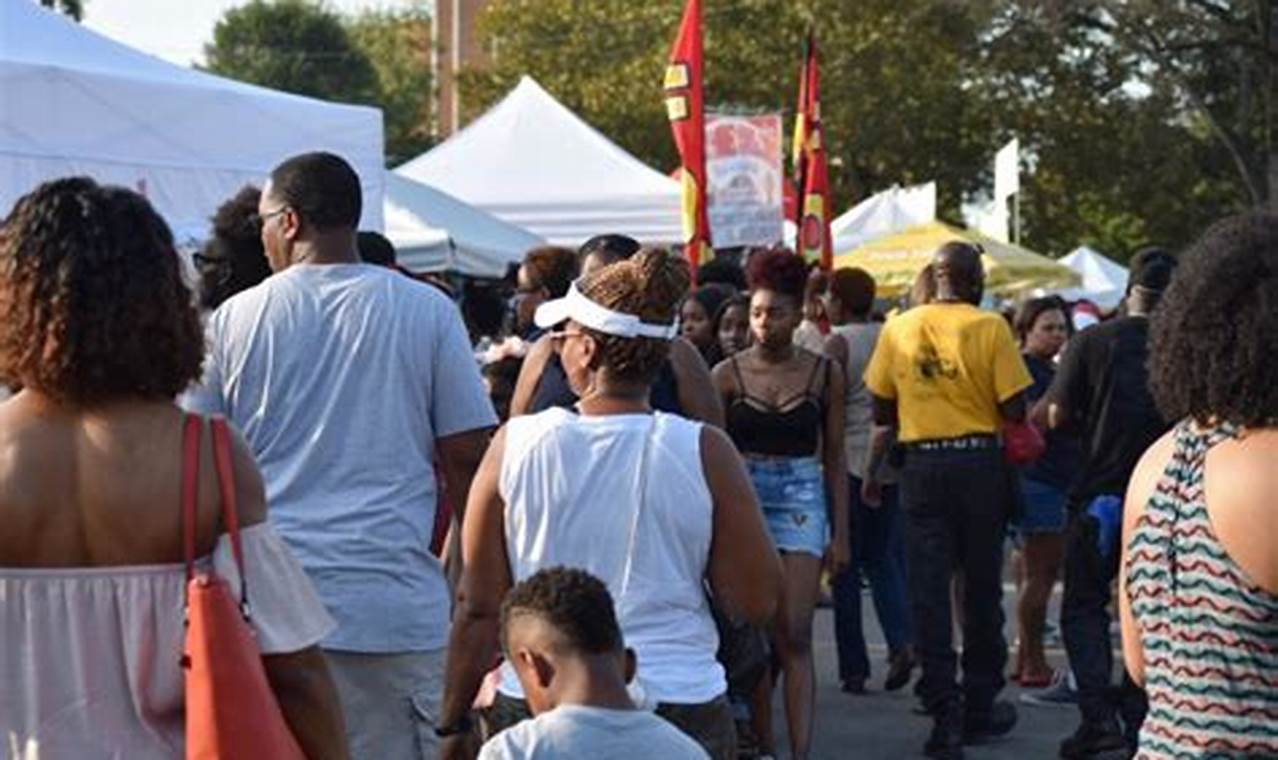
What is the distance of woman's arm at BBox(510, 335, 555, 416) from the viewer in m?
6.59

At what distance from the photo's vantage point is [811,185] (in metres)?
18.9

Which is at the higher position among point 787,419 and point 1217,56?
point 1217,56

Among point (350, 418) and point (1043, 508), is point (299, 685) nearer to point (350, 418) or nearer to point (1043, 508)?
point (350, 418)

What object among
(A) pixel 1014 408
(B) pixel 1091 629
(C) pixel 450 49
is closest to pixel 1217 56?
(A) pixel 1014 408

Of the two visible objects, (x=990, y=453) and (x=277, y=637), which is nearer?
(x=277, y=637)

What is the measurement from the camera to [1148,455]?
14.2 feet

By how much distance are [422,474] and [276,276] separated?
1.79ft

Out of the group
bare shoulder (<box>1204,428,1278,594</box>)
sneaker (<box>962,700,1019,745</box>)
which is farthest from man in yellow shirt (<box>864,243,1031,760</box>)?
bare shoulder (<box>1204,428,1278,594</box>)

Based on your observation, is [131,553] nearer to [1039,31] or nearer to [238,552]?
[238,552]

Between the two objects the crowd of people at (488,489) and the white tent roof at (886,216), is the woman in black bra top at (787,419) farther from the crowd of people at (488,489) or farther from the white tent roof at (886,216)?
A: the white tent roof at (886,216)

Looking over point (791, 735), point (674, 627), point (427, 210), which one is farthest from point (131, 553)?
point (427, 210)

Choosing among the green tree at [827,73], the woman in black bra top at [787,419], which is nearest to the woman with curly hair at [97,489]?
the woman in black bra top at [787,419]

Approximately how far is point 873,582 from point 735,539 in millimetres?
6456

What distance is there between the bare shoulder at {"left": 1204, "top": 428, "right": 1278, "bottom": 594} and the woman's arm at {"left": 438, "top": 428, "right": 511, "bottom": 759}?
61.4 inches
